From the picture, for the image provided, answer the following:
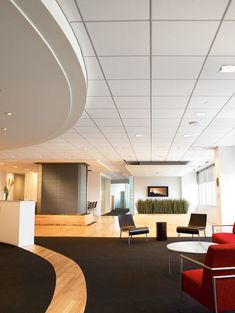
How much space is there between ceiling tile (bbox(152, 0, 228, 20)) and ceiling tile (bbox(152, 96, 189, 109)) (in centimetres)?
229

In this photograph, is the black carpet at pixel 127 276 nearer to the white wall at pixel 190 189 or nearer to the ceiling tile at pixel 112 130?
the ceiling tile at pixel 112 130

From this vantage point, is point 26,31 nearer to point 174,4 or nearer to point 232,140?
point 174,4

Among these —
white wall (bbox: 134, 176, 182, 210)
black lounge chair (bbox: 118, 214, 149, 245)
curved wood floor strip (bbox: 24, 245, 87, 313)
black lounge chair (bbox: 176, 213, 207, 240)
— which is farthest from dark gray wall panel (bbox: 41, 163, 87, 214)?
curved wood floor strip (bbox: 24, 245, 87, 313)

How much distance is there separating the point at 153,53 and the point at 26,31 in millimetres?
1452

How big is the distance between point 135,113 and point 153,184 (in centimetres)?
1457

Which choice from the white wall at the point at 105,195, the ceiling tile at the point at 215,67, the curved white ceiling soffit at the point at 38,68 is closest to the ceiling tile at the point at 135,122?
the curved white ceiling soffit at the point at 38,68

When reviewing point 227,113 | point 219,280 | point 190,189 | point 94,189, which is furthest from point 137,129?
point 94,189

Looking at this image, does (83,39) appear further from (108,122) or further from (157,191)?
(157,191)

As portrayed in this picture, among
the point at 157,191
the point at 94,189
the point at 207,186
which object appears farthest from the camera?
the point at 94,189

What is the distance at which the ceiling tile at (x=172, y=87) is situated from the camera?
14.3ft

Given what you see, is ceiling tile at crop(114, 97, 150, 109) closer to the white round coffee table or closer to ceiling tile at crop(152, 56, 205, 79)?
ceiling tile at crop(152, 56, 205, 79)

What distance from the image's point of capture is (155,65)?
381cm

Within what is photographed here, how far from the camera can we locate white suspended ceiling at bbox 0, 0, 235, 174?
2.72 m

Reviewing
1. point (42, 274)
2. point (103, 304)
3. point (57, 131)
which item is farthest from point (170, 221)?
point (103, 304)
